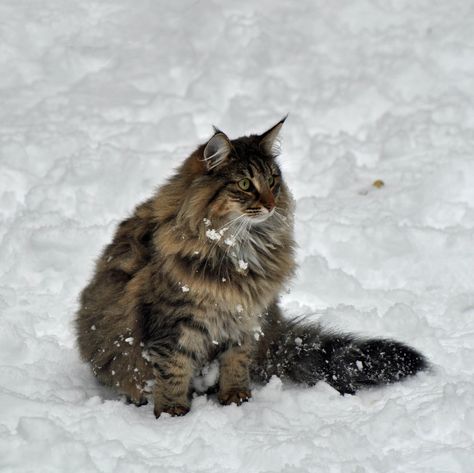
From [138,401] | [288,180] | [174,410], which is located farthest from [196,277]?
[288,180]

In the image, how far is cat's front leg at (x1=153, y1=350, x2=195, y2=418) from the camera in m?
3.55

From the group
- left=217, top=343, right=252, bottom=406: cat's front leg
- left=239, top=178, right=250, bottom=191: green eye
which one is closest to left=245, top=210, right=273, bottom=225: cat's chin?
left=239, top=178, right=250, bottom=191: green eye

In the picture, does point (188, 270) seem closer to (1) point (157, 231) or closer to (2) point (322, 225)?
(1) point (157, 231)

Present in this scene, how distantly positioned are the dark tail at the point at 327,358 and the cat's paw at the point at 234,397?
23cm

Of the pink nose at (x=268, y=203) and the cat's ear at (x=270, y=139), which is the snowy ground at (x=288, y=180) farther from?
the cat's ear at (x=270, y=139)

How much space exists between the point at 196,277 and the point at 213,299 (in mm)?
115

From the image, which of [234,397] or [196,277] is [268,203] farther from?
[234,397]

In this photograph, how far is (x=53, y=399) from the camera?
3527 mm

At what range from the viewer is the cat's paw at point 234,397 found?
3707mm

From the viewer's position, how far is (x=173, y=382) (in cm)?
357

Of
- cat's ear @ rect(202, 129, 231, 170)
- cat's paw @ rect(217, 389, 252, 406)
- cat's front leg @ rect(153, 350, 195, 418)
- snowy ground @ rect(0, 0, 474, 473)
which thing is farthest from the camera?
cat's paw @ rect(217, 389, 252, 406)

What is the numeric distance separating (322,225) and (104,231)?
128 centimetres

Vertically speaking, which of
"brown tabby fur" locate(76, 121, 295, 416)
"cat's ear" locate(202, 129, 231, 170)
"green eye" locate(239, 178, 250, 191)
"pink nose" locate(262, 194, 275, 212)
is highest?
"cat's ear" locate(202, 129, 231, 170)

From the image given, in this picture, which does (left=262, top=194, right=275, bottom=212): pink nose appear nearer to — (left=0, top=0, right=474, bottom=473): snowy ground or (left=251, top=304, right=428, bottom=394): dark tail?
(left=251, top=304, right=428, bottom=394): dark tail
